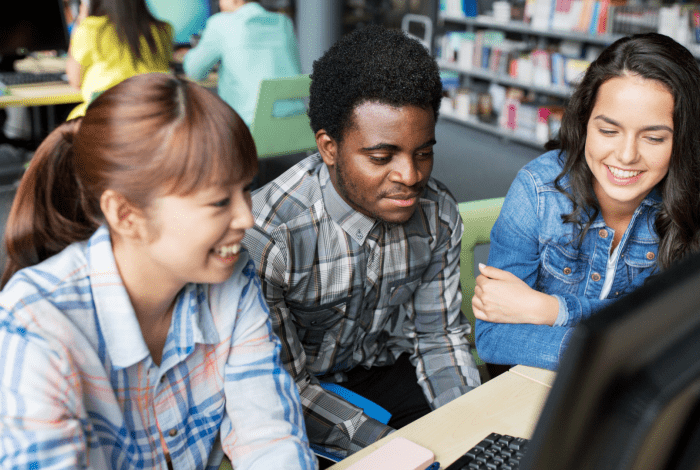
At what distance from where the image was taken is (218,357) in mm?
919

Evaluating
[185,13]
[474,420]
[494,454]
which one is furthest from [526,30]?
[494,454]

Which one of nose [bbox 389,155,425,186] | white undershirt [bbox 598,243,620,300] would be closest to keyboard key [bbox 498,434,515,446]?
nose [bbox 389,155,425,186]

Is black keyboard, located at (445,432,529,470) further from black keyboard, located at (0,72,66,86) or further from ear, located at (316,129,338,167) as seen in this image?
black keyboard, located at (0,72,66,86)

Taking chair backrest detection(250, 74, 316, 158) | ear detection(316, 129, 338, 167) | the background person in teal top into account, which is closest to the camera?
ear detection(316, 129, 338, 167)

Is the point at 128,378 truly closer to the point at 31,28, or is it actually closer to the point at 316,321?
the point at 316,321

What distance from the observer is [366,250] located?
1.26 metres

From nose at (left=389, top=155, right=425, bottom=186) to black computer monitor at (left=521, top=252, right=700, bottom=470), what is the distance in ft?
2.82

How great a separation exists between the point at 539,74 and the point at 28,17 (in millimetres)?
3682

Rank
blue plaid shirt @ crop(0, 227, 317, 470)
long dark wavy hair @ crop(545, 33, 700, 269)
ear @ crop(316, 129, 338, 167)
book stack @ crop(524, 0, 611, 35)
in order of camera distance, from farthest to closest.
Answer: book stack @ crop(524, 0, 611, 35)
ear @ crop(316, 129, 338, 167)
long dark wavy hair @ crop(545, 33, 700, 269)
blue plaid shirt @ crop(0, 227, 317, 470)

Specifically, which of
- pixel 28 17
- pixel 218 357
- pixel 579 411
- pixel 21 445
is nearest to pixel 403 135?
pixel 218 357

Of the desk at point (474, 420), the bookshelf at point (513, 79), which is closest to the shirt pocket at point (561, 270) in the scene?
the desk at point (474, 420)

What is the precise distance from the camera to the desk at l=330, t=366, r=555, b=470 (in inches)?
33.4

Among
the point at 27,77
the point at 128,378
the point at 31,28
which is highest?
the point at 31,28

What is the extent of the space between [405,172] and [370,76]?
0.63 ft
